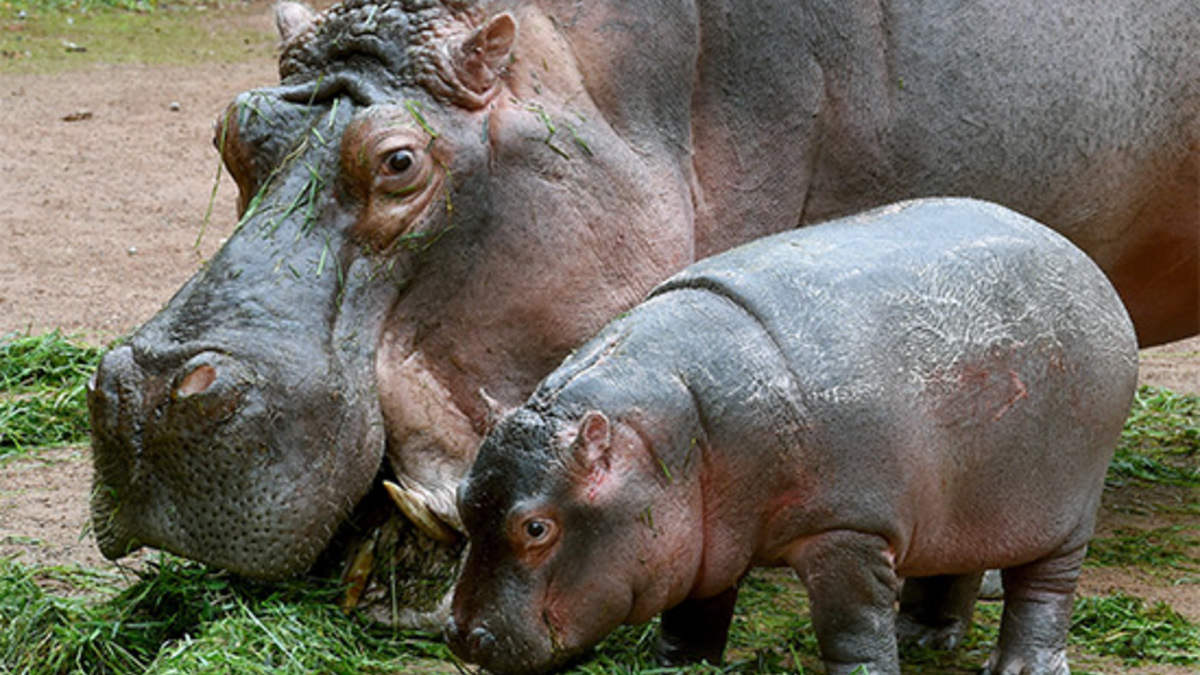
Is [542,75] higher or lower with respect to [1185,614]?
higher

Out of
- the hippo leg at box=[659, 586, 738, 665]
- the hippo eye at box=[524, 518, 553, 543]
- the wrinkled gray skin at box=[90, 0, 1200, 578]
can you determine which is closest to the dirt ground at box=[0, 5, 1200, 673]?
the wrinkled gray skin at box=[90, 0, 1200, 578]

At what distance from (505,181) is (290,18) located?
2.46 feet

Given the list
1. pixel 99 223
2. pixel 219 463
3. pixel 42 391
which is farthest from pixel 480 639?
pixel 99 223

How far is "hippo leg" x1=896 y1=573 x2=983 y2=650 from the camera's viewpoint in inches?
173

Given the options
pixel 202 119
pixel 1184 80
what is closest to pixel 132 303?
pixel 202 119

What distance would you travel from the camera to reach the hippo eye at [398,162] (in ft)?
13.8

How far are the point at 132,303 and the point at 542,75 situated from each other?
366 centimetres

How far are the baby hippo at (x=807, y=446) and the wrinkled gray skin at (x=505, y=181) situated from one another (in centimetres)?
50

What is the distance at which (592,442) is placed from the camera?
138 inches

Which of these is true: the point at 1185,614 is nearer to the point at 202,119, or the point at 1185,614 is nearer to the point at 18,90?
the point at 202,119

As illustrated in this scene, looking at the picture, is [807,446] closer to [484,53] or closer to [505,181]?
[505,181]

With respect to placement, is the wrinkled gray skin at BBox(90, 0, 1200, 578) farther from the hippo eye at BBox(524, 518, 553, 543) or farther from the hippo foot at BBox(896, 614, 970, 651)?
the hippo foot at BBox(896, 614, 970, 651)

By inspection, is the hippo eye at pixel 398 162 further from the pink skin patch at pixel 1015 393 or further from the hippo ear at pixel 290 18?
the pink skin patch at pixel 1015 393

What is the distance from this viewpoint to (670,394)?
143 inches
